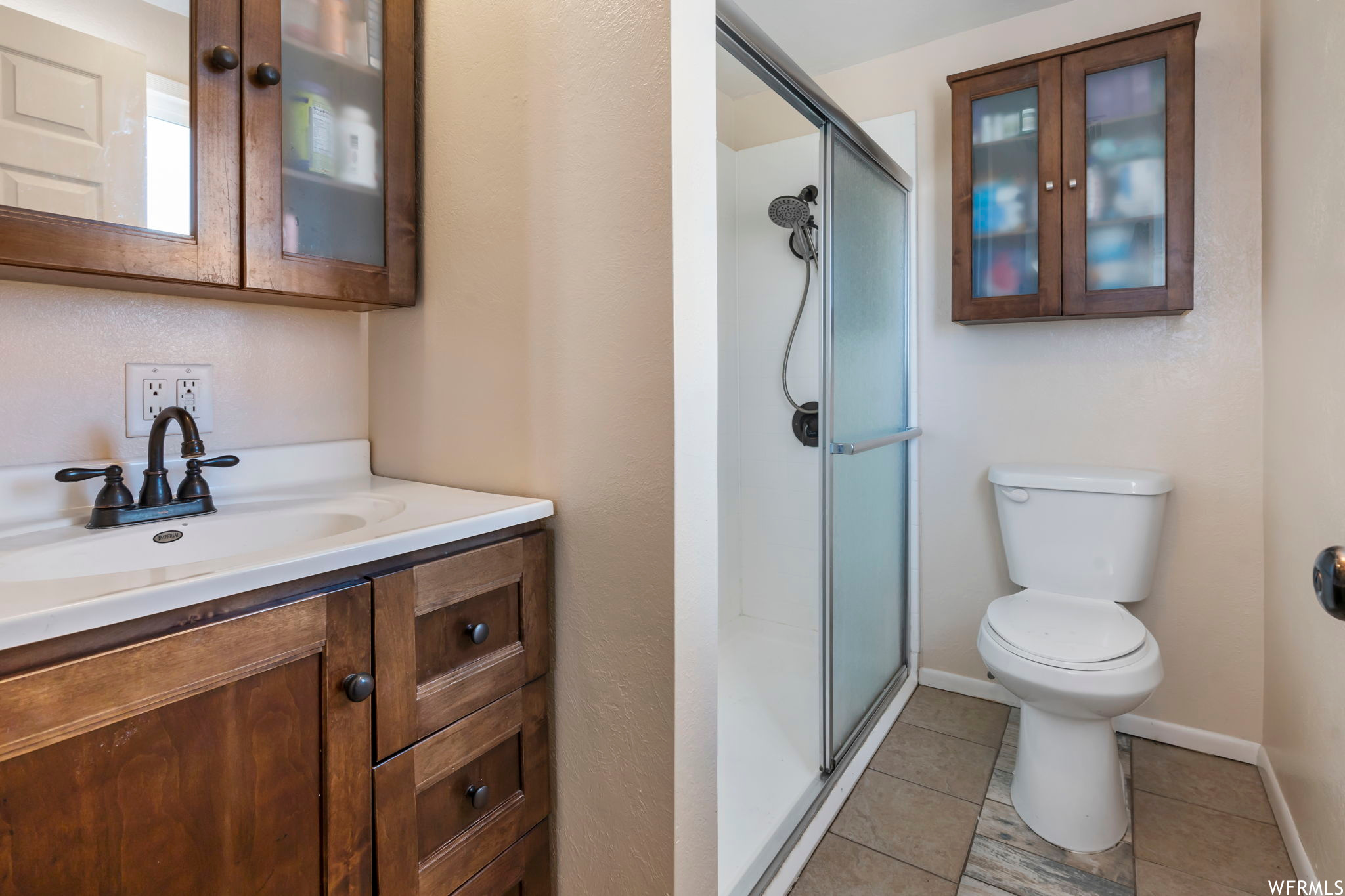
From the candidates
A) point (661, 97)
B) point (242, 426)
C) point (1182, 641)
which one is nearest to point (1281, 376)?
point (1182, 641)

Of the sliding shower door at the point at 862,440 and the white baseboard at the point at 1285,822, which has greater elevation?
the sliding shower door at the point at 862,440

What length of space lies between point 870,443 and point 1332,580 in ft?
3.56

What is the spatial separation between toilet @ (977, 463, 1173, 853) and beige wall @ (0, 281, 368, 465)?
5.29 ft

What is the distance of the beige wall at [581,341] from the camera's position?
0.89m

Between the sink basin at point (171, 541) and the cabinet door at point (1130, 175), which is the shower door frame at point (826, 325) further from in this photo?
the sink basin at point (171, 541)

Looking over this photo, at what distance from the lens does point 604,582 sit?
37.7 inches

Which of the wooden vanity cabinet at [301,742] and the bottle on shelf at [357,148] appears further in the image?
the bottle on shelf at [357,148]

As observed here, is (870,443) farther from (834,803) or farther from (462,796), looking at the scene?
(462,796)

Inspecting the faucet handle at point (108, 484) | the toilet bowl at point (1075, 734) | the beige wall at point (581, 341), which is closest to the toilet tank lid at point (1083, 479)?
the toilet bowl at point (1075, 734)

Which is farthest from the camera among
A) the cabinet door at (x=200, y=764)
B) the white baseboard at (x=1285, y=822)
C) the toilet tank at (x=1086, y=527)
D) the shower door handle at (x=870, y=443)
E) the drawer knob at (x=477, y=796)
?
the toilet tank at (x=1086, y=527)

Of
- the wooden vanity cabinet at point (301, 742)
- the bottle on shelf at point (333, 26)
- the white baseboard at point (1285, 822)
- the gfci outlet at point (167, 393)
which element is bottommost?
the white baseboard at point (1285, 822)

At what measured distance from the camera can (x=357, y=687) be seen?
28.9 inches

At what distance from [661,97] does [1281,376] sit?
1.61 metres

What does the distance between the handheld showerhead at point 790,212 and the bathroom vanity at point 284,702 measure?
167cm
